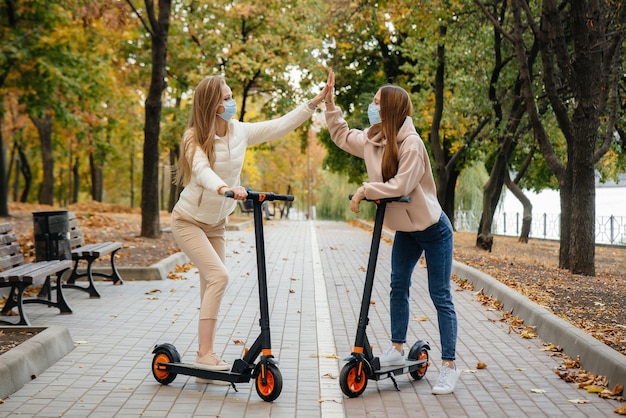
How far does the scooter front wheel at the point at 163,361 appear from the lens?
5855 mm

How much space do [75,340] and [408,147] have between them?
363cm

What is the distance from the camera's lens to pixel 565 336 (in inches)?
283

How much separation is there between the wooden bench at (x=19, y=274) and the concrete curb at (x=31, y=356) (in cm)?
51

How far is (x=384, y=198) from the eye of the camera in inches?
217

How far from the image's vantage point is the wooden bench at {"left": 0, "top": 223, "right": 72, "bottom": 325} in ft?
24.4

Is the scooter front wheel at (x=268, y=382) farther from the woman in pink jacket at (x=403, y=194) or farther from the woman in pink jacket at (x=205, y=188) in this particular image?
the woman in pink jacket at (x=403, y=194)

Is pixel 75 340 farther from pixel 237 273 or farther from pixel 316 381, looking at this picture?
pixel 237 273

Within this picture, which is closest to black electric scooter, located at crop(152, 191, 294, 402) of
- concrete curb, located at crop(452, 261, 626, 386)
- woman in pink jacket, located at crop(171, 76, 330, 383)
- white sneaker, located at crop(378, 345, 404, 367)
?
woman in pink jacket, located at crop(171, 76, 330, 383)

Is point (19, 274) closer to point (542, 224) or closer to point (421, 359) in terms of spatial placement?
point (421, 359)

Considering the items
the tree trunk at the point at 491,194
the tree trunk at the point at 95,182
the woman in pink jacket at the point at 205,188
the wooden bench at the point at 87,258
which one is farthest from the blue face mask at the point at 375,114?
the tree trunk at the point at 95,182

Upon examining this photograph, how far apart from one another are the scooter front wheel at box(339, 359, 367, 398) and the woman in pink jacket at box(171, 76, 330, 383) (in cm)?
80

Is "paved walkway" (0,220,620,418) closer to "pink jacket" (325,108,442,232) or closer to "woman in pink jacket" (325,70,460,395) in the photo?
"woman in pink jacket" (325,70,460,395)

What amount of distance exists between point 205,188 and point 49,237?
187 inches

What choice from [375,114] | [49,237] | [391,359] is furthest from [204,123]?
[49,237]
